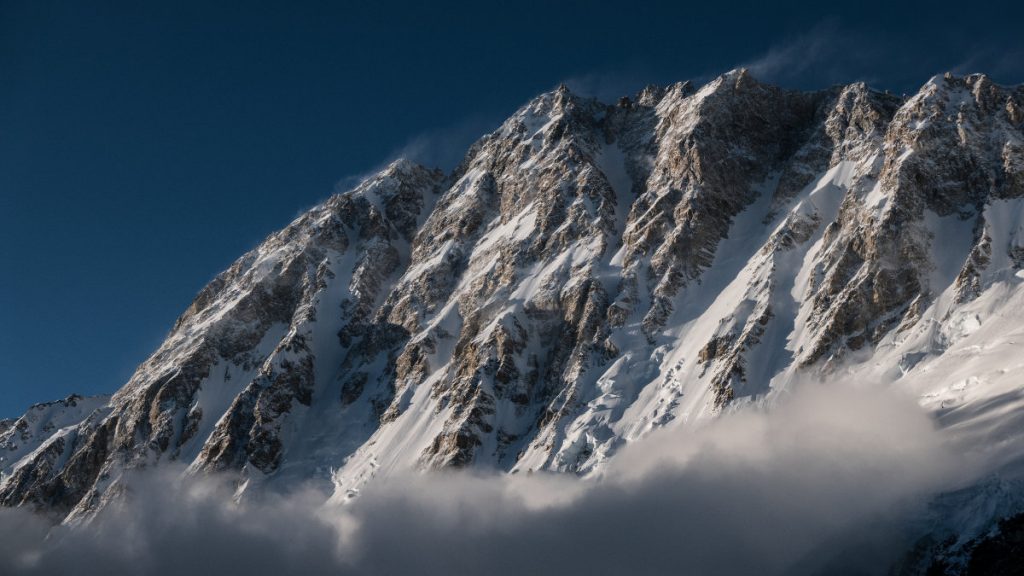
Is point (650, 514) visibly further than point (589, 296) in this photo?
No

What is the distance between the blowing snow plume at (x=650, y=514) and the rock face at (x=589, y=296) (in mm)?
5315

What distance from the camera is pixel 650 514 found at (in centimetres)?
8969

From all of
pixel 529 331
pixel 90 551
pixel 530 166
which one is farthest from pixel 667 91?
pixel 90 551

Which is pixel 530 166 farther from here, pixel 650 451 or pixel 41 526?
pixel 41 526

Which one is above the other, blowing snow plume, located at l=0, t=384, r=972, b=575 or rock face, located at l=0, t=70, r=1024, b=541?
rock face, located at l=0, t=70, r=1024, b=541

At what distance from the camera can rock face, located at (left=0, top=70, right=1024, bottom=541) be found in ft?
359

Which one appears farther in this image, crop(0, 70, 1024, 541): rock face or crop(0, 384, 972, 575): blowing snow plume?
crop(0, 70, 1024, 541): rock face

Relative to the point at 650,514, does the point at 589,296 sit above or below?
above

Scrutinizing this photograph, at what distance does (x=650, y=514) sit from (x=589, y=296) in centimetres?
4916

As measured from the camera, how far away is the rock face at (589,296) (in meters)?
110

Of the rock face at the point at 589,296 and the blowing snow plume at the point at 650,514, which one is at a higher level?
the rock face at the point at 589,296

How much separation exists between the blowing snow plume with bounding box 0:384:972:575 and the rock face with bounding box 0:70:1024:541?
5315 millimetres

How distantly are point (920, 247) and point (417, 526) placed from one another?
7217 centimetres

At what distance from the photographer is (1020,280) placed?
101 meters
